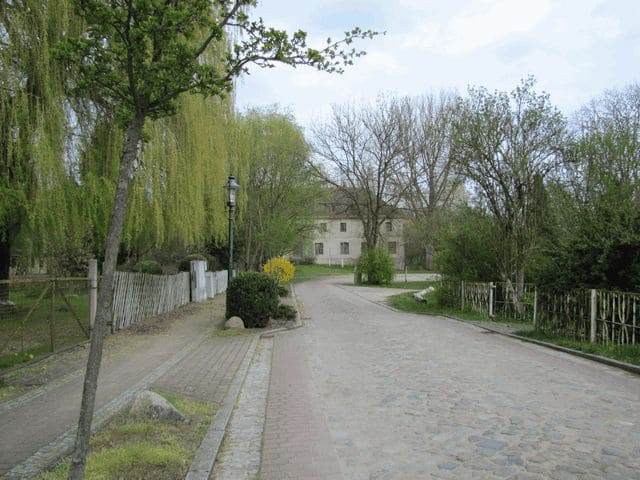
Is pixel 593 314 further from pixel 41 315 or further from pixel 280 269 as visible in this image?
pixel 280 269

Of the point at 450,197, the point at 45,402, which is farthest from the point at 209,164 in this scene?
the point at 450,197

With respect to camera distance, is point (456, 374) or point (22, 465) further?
point (456, 374)

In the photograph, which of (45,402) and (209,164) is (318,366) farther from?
(209,164)

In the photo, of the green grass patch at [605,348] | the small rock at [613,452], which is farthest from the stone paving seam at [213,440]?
the green grass patch at [605,348]

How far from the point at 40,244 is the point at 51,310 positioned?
7.15ft

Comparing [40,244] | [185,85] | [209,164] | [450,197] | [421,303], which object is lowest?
[421,303]

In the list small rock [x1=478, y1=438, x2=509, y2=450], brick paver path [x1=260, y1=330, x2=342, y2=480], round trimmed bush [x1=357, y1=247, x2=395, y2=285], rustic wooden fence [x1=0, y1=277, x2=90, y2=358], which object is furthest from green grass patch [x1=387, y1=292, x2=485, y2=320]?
round trimmed bush [x1=357, y1=247, x2=395, y2=285]

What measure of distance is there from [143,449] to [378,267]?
3687 centimetres

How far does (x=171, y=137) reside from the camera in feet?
36.9

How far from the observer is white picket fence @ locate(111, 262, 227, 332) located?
43.9 feet

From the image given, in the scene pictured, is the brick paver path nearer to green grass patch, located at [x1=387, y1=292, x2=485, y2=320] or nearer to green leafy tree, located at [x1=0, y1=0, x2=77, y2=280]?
green leafy tree, located at [x1=0, y1=0, x2=77, y2=280]

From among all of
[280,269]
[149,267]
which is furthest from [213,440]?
[149,267]

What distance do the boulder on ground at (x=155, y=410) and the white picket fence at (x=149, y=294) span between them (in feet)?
22.1

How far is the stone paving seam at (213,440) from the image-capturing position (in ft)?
14.2
